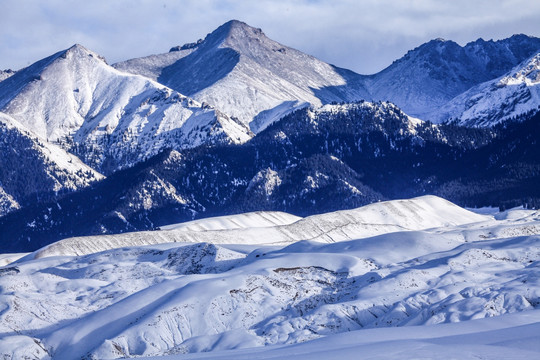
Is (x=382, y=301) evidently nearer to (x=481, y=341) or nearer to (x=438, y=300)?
(x=438, y=300)

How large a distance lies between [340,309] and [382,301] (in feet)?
17.5

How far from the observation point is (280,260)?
134500 mm

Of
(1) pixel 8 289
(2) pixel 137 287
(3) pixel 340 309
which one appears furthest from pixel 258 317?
(1) pixel 8 289

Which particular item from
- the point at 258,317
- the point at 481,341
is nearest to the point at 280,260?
the point at 258,317

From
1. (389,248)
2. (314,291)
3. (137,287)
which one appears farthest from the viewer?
(389,248)

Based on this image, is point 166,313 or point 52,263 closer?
point 166,313

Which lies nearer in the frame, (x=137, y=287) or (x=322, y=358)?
(x=322, y=358)

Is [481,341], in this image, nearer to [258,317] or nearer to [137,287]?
[258,317]

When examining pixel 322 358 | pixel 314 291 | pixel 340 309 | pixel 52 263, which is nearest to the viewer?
pixel 322 358

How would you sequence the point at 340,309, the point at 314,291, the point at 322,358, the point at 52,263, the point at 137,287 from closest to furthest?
1. the point at 322,358
2. the point at 340,309
3. the point at 314,291
4. the point at 137,287
5. the point at 52,263

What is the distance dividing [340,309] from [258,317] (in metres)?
9.61

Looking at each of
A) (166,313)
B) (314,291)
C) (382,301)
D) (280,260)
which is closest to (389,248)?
(280,260)

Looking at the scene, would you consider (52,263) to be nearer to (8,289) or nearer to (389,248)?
(8,289)

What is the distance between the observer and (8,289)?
137625mm
